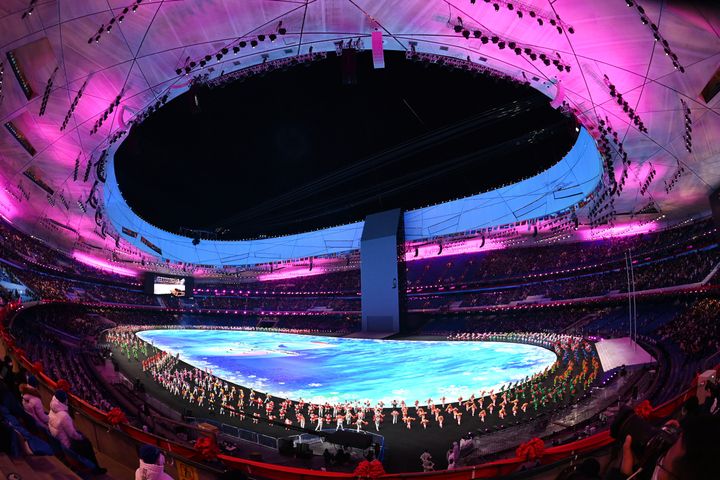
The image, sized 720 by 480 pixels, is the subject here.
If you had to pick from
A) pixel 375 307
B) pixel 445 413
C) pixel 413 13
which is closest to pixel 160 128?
pixel 413 13

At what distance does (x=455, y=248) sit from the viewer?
46219 millimetres

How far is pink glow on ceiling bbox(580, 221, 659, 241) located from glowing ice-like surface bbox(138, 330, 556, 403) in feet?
38.7

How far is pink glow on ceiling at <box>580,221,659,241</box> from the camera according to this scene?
3047cm

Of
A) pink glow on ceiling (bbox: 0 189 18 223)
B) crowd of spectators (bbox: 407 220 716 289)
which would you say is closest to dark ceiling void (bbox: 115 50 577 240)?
pink glow on ceiling (bbox: 0 189 18 223)

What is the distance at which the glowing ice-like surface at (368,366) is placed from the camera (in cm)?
1795

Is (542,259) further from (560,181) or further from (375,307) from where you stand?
(375,307)

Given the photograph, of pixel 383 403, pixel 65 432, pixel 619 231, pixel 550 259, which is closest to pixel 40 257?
pixel 383 403

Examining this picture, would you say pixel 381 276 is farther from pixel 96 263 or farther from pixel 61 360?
pixel 96 263

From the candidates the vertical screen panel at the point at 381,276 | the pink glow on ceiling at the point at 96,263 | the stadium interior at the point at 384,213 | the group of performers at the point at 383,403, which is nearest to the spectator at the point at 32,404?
the stadium interior at the point at 384,213

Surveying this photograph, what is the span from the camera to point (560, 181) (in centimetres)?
3062

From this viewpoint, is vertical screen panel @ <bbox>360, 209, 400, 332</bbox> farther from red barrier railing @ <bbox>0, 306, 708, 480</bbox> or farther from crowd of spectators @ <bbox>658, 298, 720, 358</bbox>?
red barrier railing @ <bbox>0, 306, 708, 480</bbox>

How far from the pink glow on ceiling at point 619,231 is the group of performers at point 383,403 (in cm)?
1416

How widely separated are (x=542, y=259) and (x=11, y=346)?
→ 131 feet

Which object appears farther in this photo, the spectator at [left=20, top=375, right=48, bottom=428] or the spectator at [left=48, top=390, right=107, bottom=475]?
the spectator at [left=20, top=375, right=48, bottom=428]
